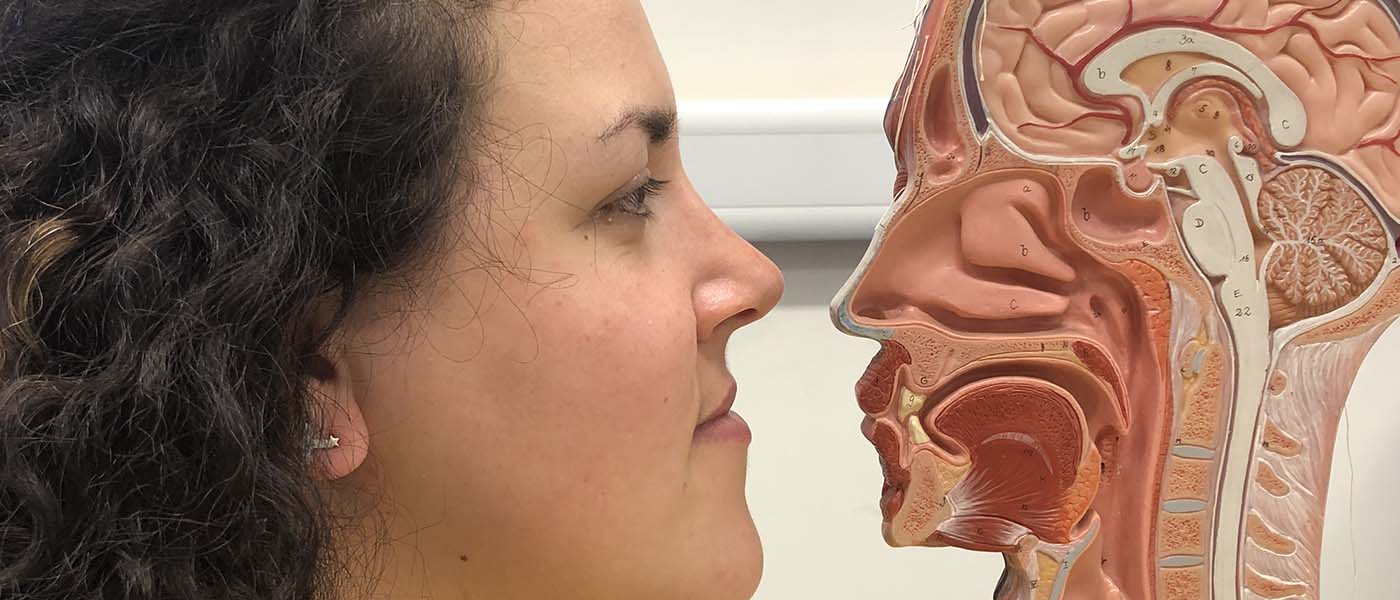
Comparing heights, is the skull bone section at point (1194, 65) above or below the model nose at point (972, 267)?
above

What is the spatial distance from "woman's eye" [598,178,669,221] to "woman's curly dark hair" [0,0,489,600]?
8 cm

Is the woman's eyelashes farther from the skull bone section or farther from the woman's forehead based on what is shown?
the skull bone section

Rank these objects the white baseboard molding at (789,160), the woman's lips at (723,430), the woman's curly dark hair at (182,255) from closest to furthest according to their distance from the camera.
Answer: the woman's curly dark hair at (182,255) < the woman's lips at (723,430) < the white baseboard molding at (789,160)

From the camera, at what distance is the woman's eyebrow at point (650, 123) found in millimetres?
444

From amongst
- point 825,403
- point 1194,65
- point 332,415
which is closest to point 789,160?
point 825,403

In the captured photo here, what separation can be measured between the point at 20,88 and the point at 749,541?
32cm

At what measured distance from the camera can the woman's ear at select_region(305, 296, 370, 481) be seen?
1.36 ft

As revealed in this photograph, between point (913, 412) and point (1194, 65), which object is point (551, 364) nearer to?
point (913, 412)

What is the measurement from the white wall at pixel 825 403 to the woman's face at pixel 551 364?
0.32 m

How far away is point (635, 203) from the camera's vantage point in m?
0.47

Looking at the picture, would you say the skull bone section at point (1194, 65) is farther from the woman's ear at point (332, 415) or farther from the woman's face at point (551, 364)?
the woman's ear at point (332, 415)

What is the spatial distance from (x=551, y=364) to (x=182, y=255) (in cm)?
13

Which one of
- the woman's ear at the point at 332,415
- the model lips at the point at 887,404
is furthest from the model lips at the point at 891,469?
the woman's ear at the point at 332,415

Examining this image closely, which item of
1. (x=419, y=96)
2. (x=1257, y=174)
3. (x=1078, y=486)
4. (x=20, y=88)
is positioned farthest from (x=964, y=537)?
(x=20, y=88)
